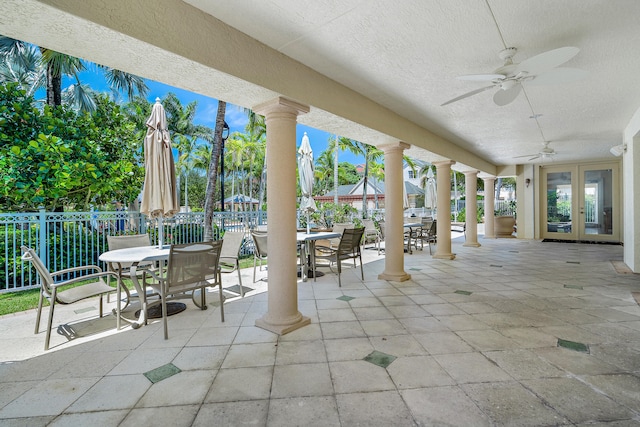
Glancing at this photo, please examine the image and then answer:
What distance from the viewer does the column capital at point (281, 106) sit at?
9.51 feet

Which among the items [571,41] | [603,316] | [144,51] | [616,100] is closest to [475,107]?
[571,41]

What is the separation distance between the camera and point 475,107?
14.7 ft

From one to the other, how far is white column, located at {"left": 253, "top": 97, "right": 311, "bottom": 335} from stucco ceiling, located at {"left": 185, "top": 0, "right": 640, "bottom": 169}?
676mm

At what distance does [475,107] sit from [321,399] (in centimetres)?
456

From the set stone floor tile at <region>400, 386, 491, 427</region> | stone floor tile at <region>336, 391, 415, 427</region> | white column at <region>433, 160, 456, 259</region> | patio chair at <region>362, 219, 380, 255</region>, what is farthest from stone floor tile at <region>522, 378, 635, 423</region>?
patio chair at <region>362, 219, 380, 255</region>

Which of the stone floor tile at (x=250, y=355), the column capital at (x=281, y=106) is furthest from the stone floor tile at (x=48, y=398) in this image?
the column capital at (x=281, y=106)

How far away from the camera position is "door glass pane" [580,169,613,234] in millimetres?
9727

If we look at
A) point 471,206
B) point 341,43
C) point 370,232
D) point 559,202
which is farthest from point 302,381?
point 559,202

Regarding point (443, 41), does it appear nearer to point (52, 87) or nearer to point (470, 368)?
point (470, 368)

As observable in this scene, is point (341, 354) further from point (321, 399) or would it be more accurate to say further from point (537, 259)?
point (537, 259)

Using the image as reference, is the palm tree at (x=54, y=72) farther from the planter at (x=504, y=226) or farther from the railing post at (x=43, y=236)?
the planter at (x=504, y=226)

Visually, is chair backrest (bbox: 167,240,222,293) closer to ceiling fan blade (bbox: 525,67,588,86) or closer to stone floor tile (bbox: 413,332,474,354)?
stone floor tile (bbox: 413,332,474,354)

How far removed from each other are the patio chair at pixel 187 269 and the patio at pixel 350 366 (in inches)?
17.3

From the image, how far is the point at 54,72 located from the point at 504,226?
50.1ft
